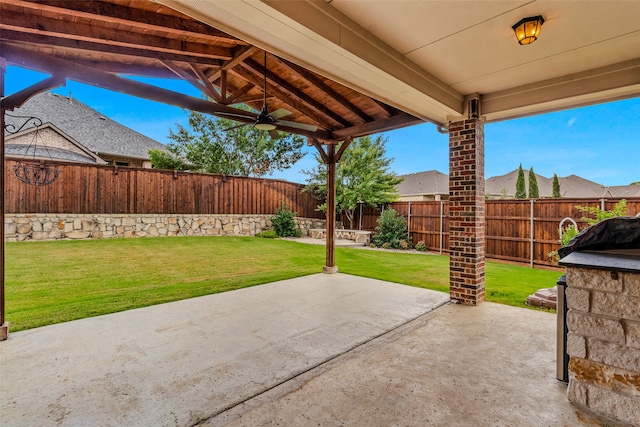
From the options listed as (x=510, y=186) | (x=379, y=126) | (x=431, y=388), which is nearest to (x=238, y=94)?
(x=379, y=126)

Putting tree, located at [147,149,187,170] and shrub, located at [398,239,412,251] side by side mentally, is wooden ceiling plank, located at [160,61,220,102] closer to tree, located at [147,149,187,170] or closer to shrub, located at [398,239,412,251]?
shrub, located at [398,239,412,251]

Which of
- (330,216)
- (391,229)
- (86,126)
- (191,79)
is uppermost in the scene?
(86,126)

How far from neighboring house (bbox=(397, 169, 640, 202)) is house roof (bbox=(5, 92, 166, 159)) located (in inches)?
562

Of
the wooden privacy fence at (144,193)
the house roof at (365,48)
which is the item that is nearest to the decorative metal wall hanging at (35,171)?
the wooden privacy fence at (144,193)

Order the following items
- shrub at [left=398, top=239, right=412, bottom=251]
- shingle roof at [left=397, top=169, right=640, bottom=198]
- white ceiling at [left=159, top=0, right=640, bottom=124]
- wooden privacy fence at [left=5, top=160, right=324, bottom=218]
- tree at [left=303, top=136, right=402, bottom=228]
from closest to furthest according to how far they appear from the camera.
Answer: white ceiling at [left=159, top=0, right=640, bottom=124] < wooden privacy fence at [left=5, top=160, right=324, bottom=218] < shrub at [left=398, top=239, right=412, bottom=251] < tree at [left=303, top=136, right=402, bottom=228] < shingle roof at [left=397, top=169, right=640, bottom=198]

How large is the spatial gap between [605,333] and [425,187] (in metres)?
21.4

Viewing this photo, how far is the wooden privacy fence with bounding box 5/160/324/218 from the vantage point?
876cm

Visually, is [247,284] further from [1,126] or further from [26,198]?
[26,198]

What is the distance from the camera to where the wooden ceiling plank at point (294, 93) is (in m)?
4.39

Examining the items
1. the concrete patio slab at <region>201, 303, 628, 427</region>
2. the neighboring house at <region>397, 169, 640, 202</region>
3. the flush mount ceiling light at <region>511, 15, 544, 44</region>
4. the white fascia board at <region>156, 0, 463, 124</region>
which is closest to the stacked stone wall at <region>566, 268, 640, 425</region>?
the concrete patio slab at <region>201, 303, 628, 427</region>

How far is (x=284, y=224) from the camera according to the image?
12344 millimetres

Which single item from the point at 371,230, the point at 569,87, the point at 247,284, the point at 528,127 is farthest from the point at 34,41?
the point at 528,127

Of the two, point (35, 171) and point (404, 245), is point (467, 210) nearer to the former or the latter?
point (404, 245)

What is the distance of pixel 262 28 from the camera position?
212 centimetres
